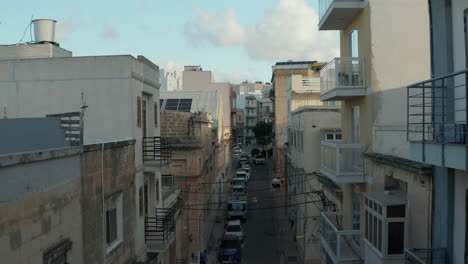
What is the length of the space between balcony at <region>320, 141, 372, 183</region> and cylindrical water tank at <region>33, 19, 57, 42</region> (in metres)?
9.69

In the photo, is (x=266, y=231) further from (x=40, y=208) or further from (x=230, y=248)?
(x=40, y=208)

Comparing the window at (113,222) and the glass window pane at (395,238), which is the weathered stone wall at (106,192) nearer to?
the window at (113,222)

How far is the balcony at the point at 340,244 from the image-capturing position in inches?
518

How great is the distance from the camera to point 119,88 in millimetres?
12969

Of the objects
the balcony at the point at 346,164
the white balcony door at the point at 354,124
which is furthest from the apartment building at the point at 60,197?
the white balcony door at the point at 354,124

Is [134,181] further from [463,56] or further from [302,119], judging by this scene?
[302,119]

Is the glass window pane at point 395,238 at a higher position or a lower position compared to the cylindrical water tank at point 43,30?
lower

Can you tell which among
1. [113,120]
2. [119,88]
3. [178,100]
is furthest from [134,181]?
[178,100]

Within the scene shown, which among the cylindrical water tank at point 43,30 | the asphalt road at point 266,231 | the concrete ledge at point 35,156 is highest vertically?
the cylindrical water tank at point 43,30

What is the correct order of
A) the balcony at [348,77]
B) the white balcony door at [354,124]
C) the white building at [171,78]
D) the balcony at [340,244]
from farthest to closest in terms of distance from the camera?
the white building at [171,78] < the white balcony door at [354,124] < the balcony at [348,77] < the balcony at [340,244]

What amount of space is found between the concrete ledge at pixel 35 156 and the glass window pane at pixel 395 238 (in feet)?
22.0

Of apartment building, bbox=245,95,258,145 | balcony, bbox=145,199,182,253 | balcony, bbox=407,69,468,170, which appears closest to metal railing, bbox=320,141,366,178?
balcony, bbox=407,69,468,170

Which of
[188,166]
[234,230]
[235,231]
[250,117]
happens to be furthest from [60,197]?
[250,117]

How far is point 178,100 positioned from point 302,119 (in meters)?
14.3
